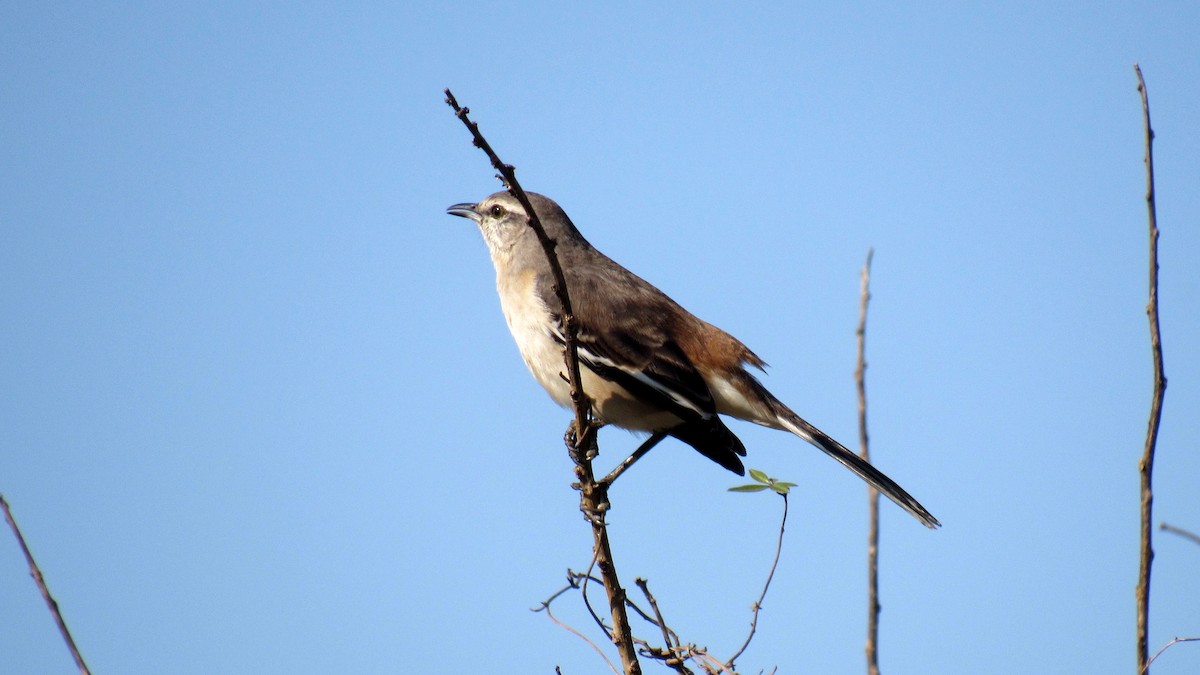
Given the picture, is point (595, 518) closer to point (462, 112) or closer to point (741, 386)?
point (462, 112)

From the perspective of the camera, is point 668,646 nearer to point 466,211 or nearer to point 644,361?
point 644,361

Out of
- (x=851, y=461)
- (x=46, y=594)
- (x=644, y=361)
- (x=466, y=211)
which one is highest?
(x=466, y=211)

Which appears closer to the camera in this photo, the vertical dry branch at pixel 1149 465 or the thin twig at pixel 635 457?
the vertical dry branch at pixel 1149 465

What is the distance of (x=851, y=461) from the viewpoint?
18.6ft

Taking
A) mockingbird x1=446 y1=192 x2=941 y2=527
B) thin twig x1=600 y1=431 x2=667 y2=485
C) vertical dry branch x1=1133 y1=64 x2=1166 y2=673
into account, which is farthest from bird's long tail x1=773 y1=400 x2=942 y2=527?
vertical dry branch x1=1133 y1=64 x2=1166 y2=673

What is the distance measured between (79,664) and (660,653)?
1980mm

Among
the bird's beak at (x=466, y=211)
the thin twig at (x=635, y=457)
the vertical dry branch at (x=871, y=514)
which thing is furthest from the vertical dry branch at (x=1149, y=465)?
the bird's beak at (x=466, y=211)

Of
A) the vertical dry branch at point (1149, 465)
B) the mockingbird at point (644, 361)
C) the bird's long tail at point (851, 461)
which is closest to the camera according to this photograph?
the vertical dry branch at point (1149, 465)

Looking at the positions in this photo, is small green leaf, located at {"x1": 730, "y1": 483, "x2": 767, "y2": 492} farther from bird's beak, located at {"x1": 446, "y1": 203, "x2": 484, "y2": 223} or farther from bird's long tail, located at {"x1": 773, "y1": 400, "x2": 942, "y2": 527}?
bird's beak, located at {"x1": 446, "y1": 203, "x2": 484, "y2": 223}

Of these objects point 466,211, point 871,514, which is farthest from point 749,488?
point 466,211

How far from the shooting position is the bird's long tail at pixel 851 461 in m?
5.35

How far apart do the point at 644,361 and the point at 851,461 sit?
124 cm

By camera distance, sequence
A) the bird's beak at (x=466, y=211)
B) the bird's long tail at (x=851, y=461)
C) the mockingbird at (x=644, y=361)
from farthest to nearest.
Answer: the bird's beak at (x=466, y=211) < the mockingbird at (x=644, y=361) < the bird's long tail at (x=851, y=461)

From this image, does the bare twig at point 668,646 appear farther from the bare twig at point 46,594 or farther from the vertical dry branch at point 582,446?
the bare twig at point 46,594
